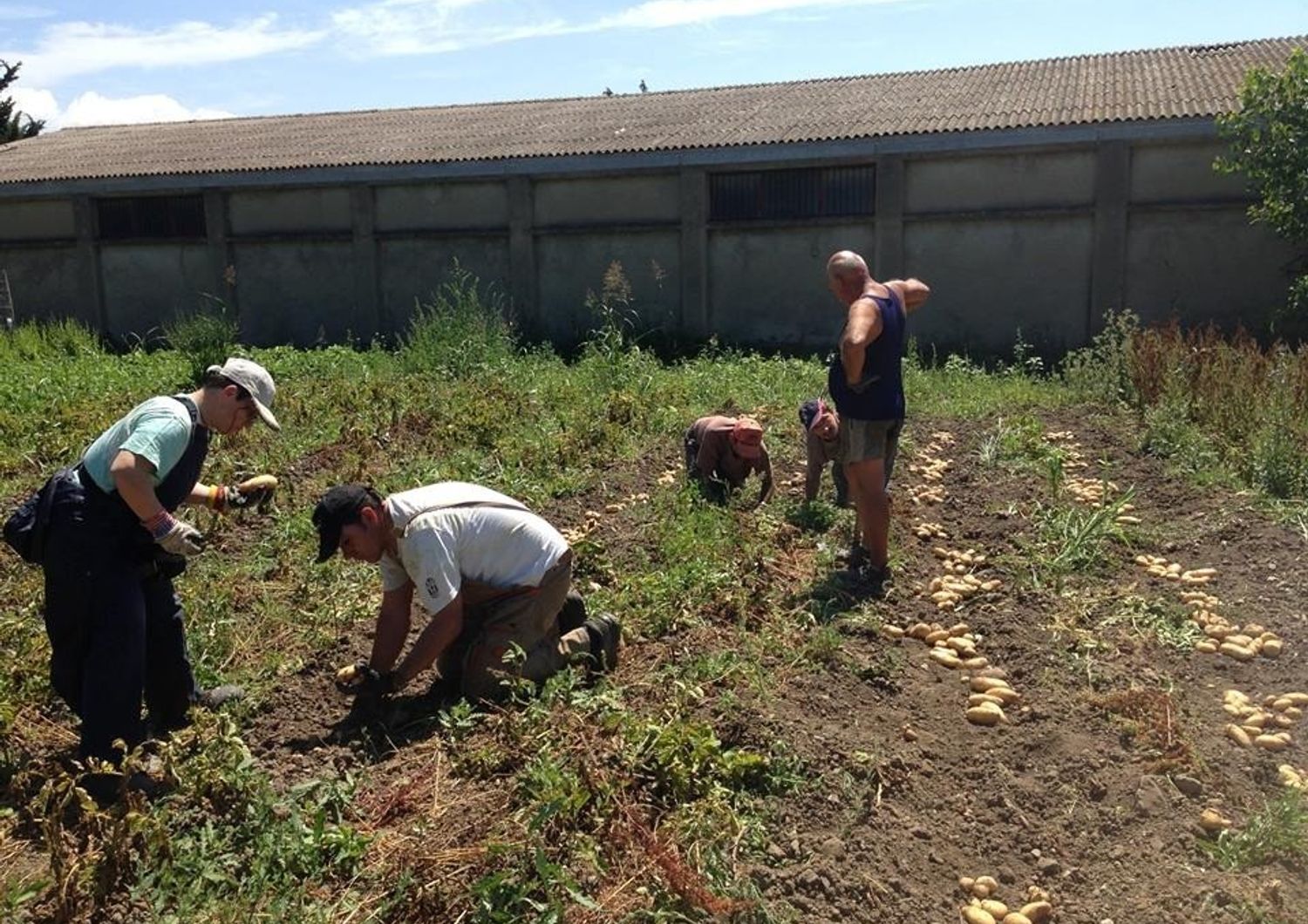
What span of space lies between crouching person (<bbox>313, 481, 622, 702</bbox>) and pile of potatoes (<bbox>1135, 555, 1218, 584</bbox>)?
9.71ft

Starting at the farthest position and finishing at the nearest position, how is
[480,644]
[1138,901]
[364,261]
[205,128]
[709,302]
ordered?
[205,128]
[364,261]
[709,302]
[480,644]
[1138,901]

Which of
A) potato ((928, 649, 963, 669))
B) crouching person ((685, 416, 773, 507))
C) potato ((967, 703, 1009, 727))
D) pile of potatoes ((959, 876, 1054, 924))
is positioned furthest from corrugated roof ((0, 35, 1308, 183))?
pile of potatoes ((959, 876, 1054, 924))

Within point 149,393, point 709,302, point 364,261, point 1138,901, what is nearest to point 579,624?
point 1138,901

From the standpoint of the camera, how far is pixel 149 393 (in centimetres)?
1062

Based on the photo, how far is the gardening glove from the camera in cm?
376

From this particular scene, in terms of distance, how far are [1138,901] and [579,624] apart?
→ 2338mm

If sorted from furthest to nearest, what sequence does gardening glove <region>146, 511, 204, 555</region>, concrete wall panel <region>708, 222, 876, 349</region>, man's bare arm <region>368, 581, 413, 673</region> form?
concrete wall panel <region>708, 222, 876, 349</region> < man's bare arm <region>368, 581, 413, 673</region> < gardening glove <region>146, 511, 204, 555</region>

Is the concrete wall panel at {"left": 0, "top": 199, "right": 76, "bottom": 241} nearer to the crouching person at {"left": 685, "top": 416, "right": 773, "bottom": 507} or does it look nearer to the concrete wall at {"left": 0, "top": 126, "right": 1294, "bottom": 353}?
the concrete wall at {"left": 0, "top": 126, "right": 1294, "bottom": 353}

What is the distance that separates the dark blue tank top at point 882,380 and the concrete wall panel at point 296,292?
12.2m

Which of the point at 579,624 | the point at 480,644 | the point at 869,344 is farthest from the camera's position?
the point at 869,344

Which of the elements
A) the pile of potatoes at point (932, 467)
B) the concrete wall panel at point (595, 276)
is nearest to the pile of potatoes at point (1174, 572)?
the pile of potatoes at point (932, 467)

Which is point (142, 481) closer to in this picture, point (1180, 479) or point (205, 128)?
point (1180, 479)

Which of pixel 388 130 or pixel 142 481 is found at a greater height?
pixel 388 130

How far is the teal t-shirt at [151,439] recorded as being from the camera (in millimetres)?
3813
